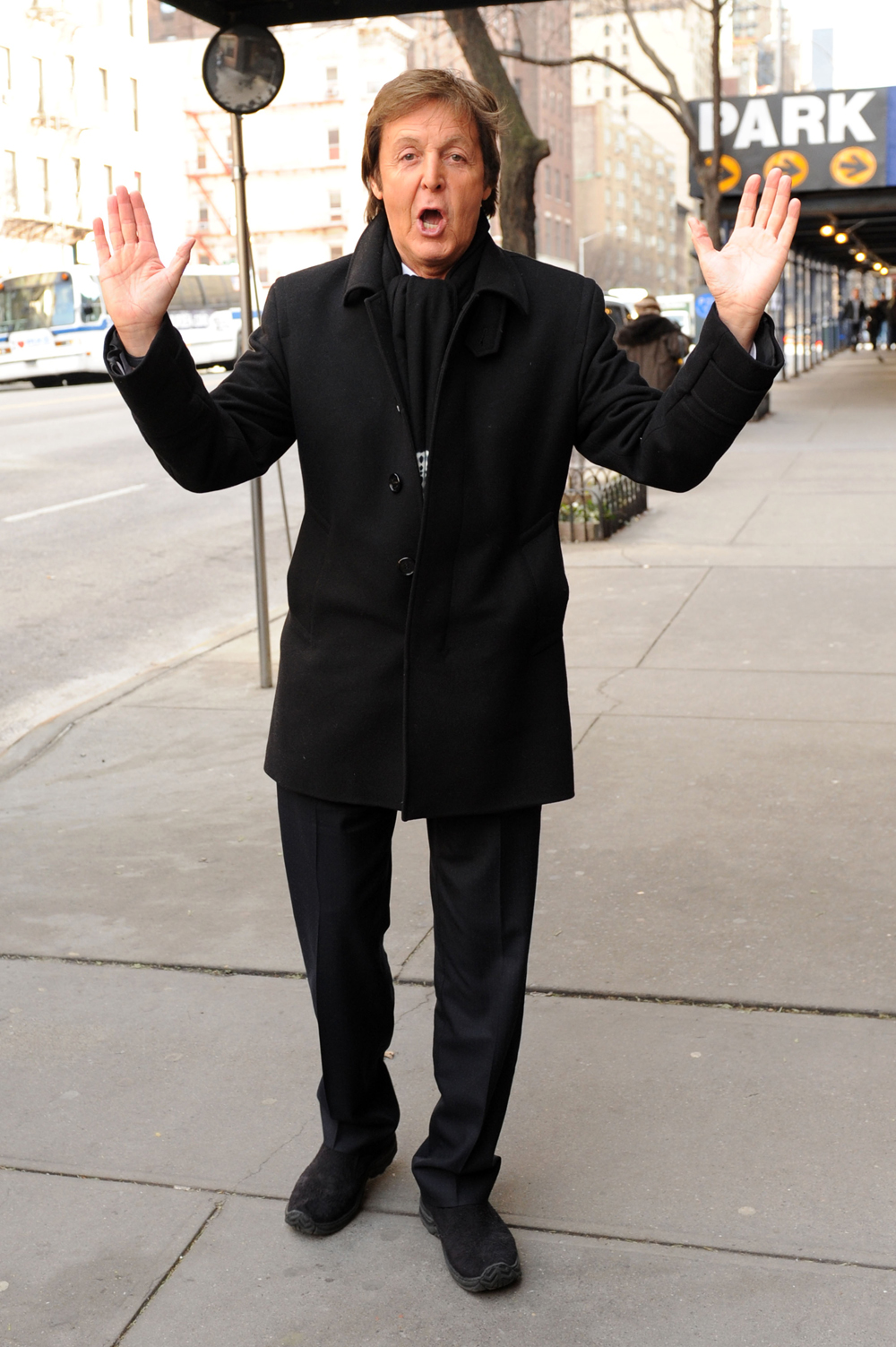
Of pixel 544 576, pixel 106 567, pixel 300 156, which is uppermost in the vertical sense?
pixel 300 156

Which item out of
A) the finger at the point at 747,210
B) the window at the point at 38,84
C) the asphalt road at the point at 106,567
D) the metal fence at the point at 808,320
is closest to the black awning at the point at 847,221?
the metal fence at the point at 808,320

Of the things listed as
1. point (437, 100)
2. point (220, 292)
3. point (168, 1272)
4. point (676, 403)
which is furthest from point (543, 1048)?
point (220, 292)

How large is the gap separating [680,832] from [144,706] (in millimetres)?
2734

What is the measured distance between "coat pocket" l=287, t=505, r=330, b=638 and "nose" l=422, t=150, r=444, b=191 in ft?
1.85

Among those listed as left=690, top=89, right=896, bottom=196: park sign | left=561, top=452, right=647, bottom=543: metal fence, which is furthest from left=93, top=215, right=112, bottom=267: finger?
left=690, top=89, right=896, bottom=196: park sign

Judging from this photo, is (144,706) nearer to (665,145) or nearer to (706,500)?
(706,500)

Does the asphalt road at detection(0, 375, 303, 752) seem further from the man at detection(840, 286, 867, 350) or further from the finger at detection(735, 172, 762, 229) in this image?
the man at detection(840, 286, 867, 350)

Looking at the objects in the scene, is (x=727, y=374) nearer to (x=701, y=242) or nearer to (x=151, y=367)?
(x=701, y=242)

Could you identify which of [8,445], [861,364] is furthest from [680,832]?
[861,364]

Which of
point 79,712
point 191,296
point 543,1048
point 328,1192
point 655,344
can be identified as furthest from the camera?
point 191,296

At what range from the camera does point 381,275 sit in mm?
2553

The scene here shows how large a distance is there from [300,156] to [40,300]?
64.0 metres

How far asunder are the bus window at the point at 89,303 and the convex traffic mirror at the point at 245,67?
27.6 meters

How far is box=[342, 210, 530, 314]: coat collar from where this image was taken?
2521 mm
